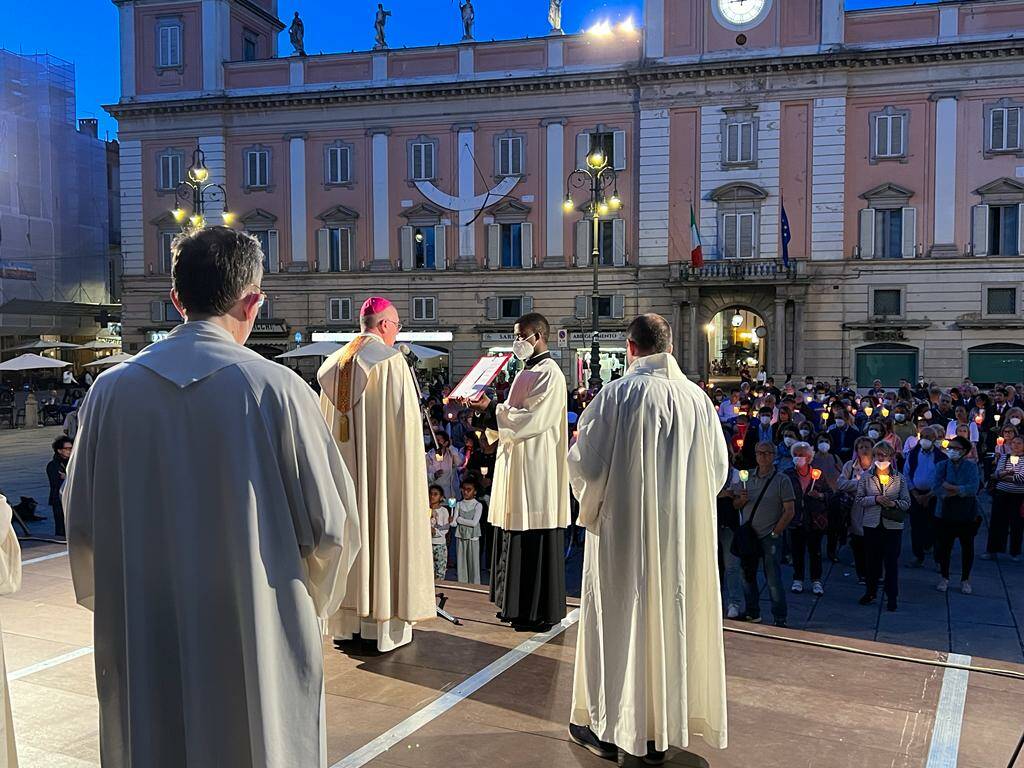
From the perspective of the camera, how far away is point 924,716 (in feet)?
15.2

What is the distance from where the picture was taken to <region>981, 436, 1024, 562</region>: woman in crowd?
32.7ft

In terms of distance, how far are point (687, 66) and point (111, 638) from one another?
1274 inches

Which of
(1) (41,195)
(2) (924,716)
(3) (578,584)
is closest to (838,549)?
(3) (578,584)

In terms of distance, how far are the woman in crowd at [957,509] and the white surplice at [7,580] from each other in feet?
28.9

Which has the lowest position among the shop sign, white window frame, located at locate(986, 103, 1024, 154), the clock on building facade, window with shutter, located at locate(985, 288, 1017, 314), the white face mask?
the white face mask

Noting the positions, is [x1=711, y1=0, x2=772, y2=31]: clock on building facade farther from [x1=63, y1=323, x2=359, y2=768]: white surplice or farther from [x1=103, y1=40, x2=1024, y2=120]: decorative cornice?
[x1=63, y1=323, x2=359, y2=768]: white surplice

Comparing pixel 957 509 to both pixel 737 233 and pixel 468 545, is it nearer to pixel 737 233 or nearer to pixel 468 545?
pixel 468 545

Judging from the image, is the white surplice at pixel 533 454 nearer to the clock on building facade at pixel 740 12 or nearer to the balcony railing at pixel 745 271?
the balcony railing at pixel 745 271

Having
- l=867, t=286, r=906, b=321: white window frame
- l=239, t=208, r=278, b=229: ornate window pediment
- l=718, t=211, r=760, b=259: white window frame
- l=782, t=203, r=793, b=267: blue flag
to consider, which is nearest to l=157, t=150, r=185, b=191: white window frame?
l=239, t=208, r=278, b=229: ornate window pediment

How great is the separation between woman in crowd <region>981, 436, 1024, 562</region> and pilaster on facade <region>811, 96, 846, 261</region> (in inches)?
884

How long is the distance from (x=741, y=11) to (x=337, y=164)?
16.7 metres

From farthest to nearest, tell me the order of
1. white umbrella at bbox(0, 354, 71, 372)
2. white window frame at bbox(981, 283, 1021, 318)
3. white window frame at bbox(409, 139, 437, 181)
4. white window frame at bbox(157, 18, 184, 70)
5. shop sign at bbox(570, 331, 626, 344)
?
white window frame at bbox(157, 18, 184, 70)
white window frame at bbox(409, 139, 437, 181)
shop sign at bbox(570, 331, 626, 344)
white window frame at bbox(981, 283, 1021, 318)
white umbrella at bbox(0, 354, 71, 372)

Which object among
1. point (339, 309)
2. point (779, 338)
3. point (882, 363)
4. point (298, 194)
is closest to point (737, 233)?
point (779, 338)

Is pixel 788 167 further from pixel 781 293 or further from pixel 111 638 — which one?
pixel 111 638
